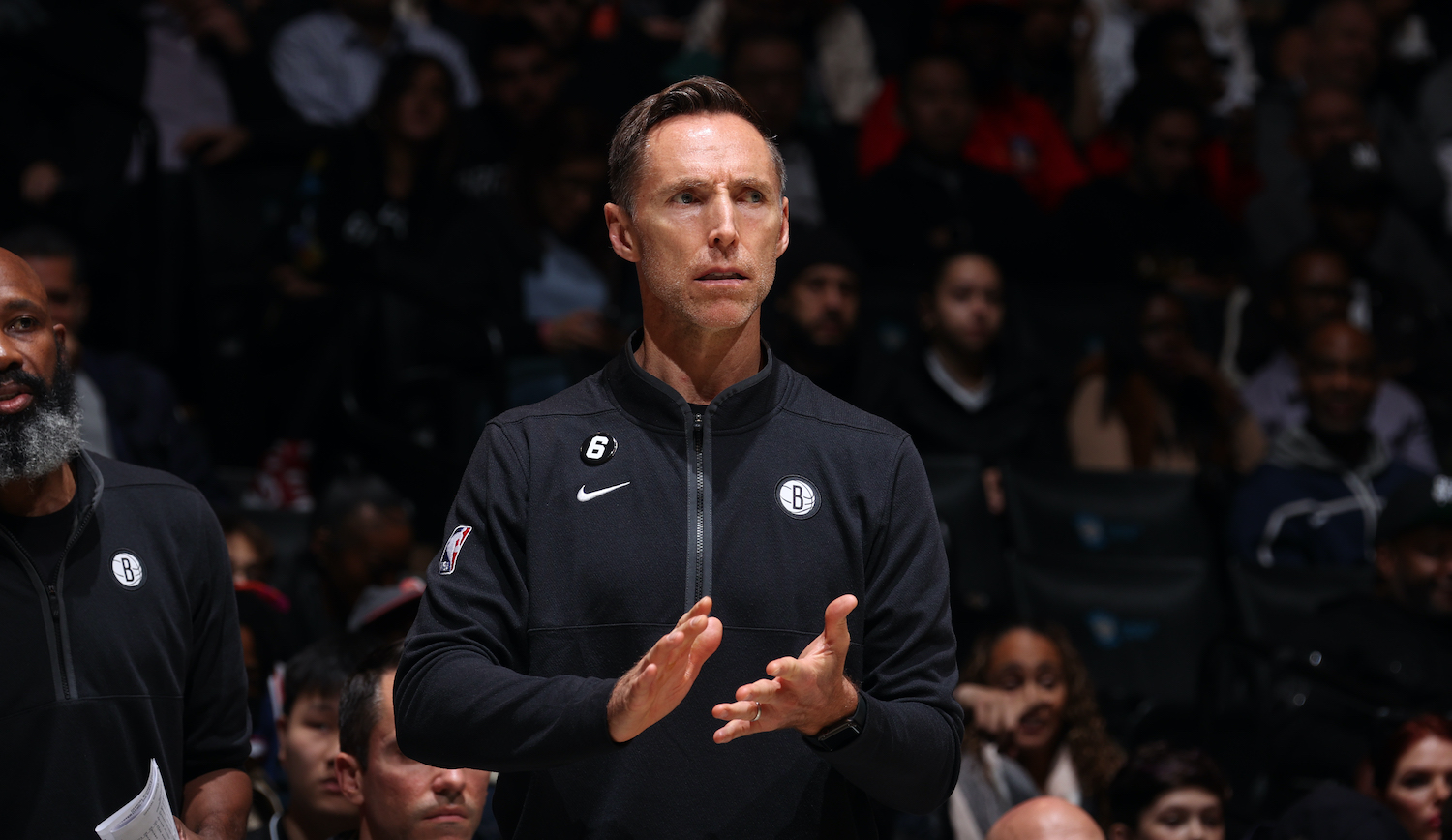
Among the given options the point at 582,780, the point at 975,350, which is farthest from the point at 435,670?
the point at 975,350

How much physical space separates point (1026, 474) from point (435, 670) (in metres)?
4.58

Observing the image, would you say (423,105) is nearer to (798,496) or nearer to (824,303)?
(824,303)

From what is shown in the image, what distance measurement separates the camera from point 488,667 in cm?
199

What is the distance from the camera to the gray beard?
2613mm

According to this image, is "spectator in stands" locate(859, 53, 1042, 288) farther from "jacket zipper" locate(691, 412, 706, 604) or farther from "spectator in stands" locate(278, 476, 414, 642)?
"jacket zipper" locate(691, 412, 706, 604)

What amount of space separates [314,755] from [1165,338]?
4.27 metres

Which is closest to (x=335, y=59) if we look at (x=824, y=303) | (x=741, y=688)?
(x=824, y=303)

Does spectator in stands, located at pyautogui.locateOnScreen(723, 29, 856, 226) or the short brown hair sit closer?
the short brown hair

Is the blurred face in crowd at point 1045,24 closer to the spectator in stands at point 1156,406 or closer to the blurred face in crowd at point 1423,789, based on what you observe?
the spectator in stands at point 1156,406

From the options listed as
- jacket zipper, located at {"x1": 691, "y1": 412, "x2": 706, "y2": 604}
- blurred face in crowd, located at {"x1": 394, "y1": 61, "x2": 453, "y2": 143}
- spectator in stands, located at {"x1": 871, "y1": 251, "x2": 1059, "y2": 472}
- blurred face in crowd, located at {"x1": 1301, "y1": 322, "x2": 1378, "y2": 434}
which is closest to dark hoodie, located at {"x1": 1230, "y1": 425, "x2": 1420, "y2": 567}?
blurred face in crowd, located at {"x1": 1301, "y1": 322, "x2": 1378, "y2": 434}

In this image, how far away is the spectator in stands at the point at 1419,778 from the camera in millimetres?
4203

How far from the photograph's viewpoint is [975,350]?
6496mm

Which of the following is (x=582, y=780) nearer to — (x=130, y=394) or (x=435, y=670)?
(x=435, y=670)

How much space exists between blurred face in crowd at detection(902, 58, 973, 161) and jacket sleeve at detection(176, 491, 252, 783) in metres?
5.28
